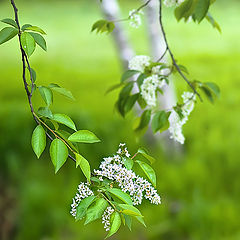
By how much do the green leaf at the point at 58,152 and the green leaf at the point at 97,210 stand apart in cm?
10

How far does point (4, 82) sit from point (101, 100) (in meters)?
1.70

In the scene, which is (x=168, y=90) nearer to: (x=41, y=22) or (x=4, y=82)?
(x=4, y=82)

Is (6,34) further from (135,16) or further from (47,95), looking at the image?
(135,16)

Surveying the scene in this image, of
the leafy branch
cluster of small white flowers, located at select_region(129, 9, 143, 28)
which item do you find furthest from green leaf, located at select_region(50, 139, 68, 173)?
cluster of small white flowers, located at select_region(129, 9, 143, 28)

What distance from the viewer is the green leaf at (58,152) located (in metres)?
0.88

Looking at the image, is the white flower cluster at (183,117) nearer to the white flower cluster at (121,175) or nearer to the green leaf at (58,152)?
the white flower cluster at (121,175)

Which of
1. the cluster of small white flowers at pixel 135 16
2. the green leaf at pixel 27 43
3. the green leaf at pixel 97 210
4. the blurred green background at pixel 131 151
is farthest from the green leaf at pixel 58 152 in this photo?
the blurred green background at pixel 131 151

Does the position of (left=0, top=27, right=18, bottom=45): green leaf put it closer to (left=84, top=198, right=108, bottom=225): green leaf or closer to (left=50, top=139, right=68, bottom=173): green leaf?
(left=50, top=139, right=68, bottom=173): green leaf

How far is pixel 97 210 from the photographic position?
86 centimetres

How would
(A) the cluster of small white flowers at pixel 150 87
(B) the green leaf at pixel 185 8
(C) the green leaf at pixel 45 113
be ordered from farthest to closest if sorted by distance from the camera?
(A) the cluster of small white flowers at pixel 150 87 < (B) the green leaf at pixel 185 8 < (C) the green leaf at pixel 45 113

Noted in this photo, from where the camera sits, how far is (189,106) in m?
1.49

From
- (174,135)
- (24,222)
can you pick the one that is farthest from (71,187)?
(174,135)

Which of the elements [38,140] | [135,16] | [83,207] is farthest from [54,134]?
[135,16]

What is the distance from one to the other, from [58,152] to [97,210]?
138 millimetres
